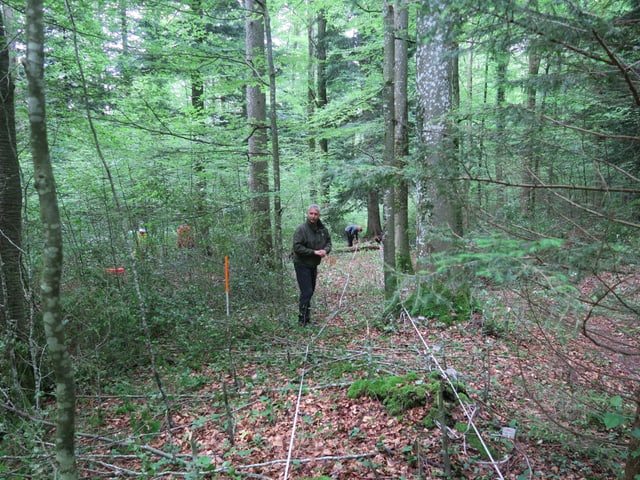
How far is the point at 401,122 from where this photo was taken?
6.42m

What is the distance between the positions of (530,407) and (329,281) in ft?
20.5

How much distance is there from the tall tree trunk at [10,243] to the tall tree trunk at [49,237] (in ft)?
8.19

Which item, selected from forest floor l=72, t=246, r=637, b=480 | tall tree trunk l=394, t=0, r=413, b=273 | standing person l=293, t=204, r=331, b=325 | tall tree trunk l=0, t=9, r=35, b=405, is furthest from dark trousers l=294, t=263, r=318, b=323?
tall tree trunk l=0, t=9, r=35, b=405

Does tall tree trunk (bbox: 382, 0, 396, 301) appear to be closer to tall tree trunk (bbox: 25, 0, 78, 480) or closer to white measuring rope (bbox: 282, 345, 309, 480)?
white measuring rope (bbox: 282, 345, 309, 480)

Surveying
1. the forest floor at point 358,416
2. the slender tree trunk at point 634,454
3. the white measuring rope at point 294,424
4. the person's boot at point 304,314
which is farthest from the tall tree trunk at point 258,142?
the slender tree trunk at point 634,454

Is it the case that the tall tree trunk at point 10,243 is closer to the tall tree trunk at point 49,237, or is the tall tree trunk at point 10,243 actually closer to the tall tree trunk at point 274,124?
the tall tree trunk at point 49,237

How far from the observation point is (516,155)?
3010mm

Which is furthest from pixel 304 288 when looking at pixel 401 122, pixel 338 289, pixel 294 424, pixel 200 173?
pixel 200 173

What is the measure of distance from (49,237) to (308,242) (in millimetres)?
4499

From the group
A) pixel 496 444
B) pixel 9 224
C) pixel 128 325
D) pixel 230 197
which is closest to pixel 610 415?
pixel 496 444

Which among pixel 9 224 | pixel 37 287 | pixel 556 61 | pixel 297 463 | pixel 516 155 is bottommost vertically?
pixel 297 463

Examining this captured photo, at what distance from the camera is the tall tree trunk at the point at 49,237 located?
6.81 feet

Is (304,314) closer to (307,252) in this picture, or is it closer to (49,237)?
(307,252)

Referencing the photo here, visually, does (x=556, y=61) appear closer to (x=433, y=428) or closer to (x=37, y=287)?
(x=433, y=428)
